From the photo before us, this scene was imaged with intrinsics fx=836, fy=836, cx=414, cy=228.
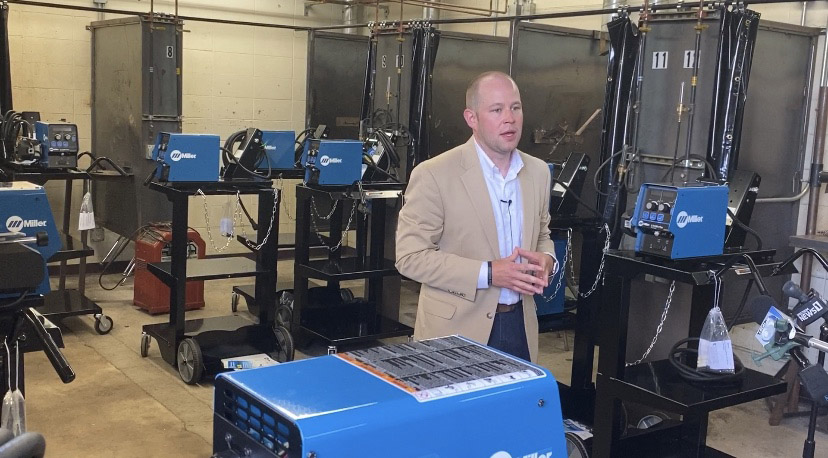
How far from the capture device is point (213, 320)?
15.4 feet

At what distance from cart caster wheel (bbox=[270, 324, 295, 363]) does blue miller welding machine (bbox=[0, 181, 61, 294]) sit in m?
2.06

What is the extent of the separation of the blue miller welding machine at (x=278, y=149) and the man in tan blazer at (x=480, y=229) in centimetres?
318

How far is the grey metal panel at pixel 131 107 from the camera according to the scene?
5.79 metres

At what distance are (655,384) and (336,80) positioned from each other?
4967mm

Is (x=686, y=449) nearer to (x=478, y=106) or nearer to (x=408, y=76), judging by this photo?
(x=478, y=106)

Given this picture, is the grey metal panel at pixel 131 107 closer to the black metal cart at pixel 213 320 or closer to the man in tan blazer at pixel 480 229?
the black metal cart at pixel 213 320

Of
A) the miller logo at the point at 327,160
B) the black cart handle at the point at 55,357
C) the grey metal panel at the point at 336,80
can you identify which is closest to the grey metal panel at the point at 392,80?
the miller logo at the point at 327,160

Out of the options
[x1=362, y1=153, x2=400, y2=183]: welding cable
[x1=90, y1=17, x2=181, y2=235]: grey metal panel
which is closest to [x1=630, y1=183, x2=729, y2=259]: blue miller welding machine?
[x1=362, y1=153, x2=400, y2=183]: welding cable

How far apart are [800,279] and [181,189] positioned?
3127mm

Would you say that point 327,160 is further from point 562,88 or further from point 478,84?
point 478,84

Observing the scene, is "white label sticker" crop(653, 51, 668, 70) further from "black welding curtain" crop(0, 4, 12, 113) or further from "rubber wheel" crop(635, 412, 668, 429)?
"black welding curtain" crop(0, 4, 12, 113)

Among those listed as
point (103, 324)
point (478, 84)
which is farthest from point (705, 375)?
point (103, 324)

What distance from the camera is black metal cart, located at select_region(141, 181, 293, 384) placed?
13.7ft

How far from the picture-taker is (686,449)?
2.81 meters
